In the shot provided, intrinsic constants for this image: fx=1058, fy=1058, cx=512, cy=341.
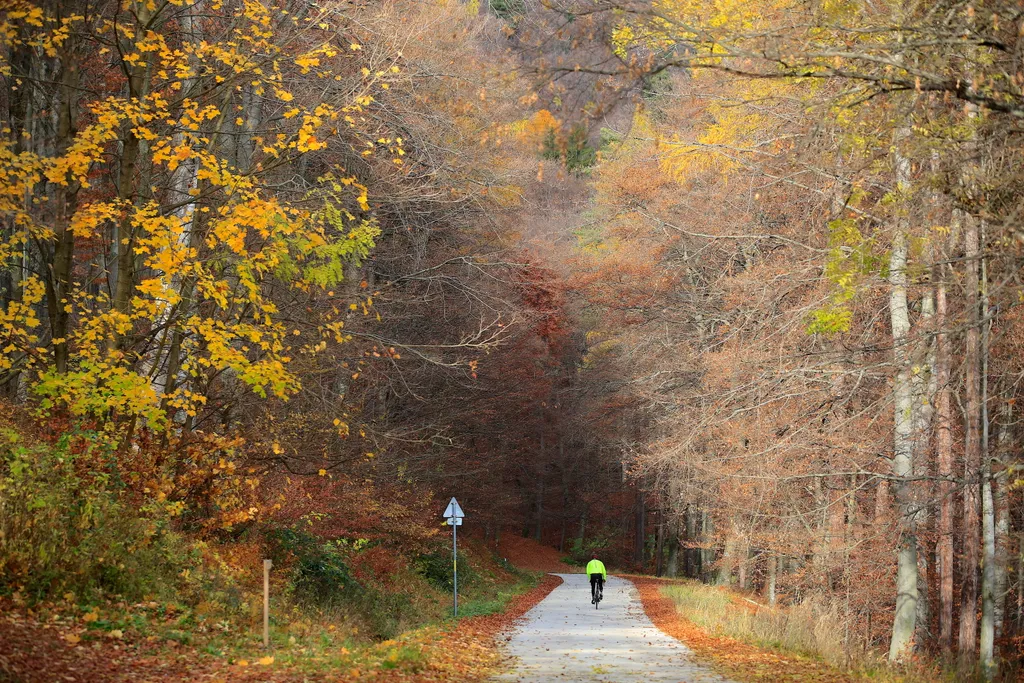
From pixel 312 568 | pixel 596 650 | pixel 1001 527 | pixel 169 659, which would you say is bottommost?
pixel 596 650

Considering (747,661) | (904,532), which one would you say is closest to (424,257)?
(904,532)

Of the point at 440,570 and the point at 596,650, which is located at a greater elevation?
the point at 596,650

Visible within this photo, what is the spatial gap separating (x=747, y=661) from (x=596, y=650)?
2.55 metres

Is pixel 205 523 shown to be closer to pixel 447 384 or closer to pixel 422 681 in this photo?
pixel 422 681

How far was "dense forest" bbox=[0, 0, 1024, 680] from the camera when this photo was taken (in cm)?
784

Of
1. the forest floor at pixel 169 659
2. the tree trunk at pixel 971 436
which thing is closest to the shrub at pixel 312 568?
the forest floor at pixel 169 659

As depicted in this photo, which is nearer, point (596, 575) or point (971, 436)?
point (971, 436)

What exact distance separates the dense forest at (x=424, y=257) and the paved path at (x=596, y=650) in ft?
10.2

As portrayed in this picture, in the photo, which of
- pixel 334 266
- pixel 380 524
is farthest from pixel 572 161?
pixel 334 266

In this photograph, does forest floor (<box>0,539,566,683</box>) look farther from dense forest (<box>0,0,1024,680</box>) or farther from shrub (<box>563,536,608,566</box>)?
shrub (<box>563,536,608,566</box>)

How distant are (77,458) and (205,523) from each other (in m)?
2.60

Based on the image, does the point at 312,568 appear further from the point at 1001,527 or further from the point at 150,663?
the point at 1001,527

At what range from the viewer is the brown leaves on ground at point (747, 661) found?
12883 millimetres

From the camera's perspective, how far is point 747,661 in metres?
14.7
